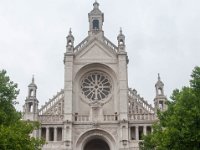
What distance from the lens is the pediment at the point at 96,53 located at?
47.6 m

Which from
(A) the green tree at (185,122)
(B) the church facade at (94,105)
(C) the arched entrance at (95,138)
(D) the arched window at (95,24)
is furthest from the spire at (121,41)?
(A) the green tree at (185,122)

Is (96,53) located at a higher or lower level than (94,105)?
higher

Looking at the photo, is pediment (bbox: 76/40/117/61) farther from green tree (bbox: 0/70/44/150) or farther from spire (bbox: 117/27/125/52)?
green tree (bbox: 0/70/44/150)

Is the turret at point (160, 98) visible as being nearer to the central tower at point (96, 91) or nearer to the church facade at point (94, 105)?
the church facade at point (94, 105)

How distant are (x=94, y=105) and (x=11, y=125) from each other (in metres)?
19.0

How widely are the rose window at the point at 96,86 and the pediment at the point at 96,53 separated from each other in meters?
1.90

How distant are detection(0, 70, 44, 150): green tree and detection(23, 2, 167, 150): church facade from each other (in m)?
14.2

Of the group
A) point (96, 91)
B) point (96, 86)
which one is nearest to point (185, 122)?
point (96, 91)

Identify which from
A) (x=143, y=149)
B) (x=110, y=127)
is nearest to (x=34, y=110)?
(x=110, y=127)

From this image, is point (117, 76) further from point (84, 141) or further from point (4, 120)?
point (4, 120)

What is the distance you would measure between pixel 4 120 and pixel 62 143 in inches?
675

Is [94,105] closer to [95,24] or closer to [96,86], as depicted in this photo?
[96,86]

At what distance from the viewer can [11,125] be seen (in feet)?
85.1

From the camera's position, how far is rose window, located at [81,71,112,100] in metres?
46.5
